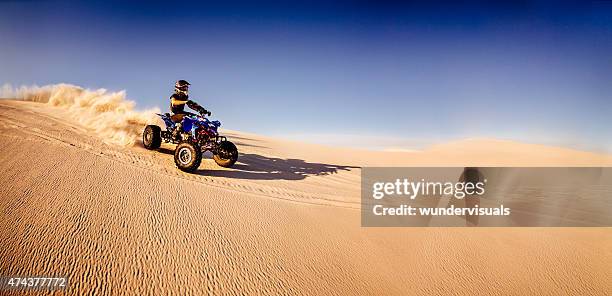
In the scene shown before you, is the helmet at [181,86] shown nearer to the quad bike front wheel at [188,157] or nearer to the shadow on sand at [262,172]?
the quad bike front wheel at [188,157]

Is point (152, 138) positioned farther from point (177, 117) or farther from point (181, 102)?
point (181, 102)

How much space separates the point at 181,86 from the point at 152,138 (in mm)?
1519

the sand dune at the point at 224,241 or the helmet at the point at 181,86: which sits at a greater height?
the helmet at the point at 181,86

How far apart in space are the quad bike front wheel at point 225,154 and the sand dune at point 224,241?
988 millimetres

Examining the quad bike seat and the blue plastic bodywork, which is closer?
the blue plastic bodywork

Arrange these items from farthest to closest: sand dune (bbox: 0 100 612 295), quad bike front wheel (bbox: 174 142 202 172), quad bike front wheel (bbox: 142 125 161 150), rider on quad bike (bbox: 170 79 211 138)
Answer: quad bike front wheel (bbox: 142 125 161 150) < rider on quad bike (bbox: 170 79 211 138) < quad bike front wheel (bbox: 174 142 202 172) < sand dune (bbox: 0 100 612 295)

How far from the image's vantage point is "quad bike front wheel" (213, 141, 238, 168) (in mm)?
7426

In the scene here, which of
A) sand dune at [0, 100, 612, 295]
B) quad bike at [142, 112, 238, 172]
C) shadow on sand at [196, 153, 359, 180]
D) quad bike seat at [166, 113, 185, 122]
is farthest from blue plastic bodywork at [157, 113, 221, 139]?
sand dune at [0, 100, 612, 295]

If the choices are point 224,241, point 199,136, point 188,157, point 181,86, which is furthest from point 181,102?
point 224,241

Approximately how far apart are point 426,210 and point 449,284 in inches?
109

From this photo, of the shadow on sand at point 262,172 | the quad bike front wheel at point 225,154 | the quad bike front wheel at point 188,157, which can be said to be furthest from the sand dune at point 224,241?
the quad bike front wheel at point 225,154

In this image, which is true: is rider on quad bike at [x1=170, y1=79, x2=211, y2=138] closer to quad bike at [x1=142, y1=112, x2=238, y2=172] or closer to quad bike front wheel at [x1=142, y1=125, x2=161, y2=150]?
quad bike at [x1=142, y1=112, x2=238, y2=172]

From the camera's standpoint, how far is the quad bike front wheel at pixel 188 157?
6.36m

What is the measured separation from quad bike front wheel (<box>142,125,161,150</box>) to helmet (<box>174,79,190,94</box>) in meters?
1.21
